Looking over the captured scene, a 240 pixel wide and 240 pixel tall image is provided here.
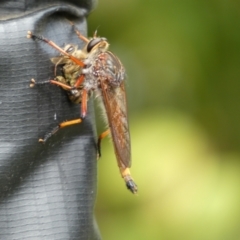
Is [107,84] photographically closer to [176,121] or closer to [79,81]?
[79,81]

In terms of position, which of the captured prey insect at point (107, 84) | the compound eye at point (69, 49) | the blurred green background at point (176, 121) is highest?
the compound eye at point (69, 49)

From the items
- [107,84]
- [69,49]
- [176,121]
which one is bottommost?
[176,121]

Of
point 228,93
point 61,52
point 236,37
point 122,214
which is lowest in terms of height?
point 122,214

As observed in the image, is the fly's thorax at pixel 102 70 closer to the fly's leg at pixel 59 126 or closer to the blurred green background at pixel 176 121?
the fly's leg at pixel 59 126

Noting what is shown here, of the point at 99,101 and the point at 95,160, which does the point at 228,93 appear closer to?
the point at 99,101

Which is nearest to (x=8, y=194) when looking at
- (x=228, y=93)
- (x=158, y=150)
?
(x=158, y=150)

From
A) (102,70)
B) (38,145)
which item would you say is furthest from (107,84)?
(38,145)

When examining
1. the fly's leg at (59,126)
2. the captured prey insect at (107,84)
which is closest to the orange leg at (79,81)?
the captured prey insect at (107,84)
